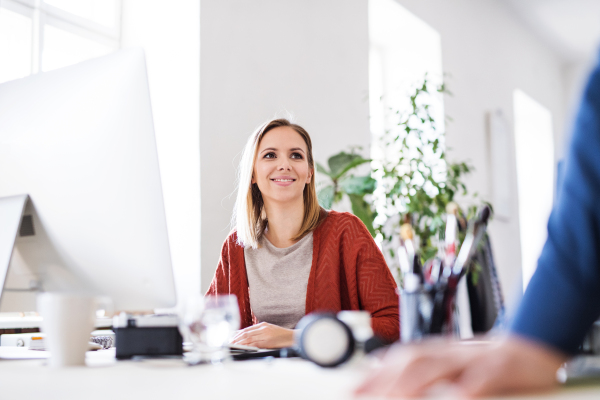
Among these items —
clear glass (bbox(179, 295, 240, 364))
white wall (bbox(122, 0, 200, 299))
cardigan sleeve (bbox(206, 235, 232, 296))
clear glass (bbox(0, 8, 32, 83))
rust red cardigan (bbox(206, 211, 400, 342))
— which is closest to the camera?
clear glass (bbox(179, 295, 240, 364))

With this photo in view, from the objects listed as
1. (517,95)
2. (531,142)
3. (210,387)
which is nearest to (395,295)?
(210,387)

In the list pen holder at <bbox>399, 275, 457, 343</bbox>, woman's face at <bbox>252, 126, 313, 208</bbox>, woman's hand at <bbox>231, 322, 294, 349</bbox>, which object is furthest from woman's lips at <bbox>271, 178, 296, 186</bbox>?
pen holder at <bbox>399, 275, 457, 343</bbox>

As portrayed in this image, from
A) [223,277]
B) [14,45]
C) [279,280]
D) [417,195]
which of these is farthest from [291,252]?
[14,45]

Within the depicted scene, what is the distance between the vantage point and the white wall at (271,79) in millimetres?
2588

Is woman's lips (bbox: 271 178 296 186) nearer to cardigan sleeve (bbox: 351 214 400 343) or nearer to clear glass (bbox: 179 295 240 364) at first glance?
cardigan sleeve (bbox: 351 214 400 343)

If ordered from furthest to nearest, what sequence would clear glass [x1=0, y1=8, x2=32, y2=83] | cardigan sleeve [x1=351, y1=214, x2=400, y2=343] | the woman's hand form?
clear glass [x1=0, y1=8, x2=32, y2=83], cardigan sleeve [x1=351, y1=214, x2=400, y2=343], the woman's hand

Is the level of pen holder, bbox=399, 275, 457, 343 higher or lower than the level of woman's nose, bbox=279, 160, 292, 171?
lower

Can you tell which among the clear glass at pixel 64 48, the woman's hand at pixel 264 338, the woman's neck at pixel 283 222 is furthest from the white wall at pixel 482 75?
the woman's hand at pixel 264 338

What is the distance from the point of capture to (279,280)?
1776 mm

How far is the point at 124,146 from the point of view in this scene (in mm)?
909

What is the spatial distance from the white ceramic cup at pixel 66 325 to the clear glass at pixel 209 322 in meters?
0.15

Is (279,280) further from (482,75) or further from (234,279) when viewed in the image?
(482,75)

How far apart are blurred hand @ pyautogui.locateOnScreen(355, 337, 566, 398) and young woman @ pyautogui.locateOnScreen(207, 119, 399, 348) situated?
954 mm

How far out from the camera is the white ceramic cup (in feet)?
2.81
